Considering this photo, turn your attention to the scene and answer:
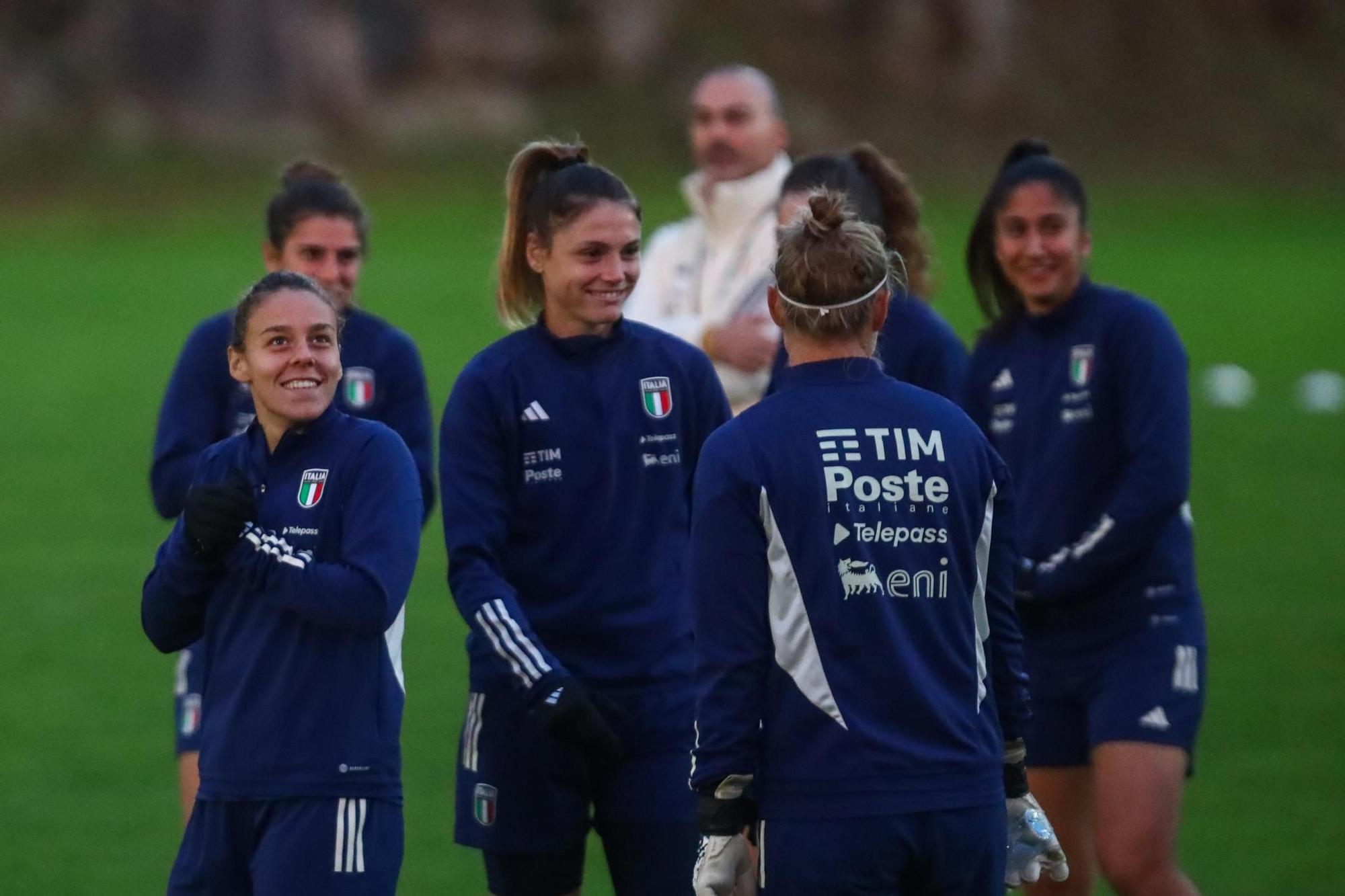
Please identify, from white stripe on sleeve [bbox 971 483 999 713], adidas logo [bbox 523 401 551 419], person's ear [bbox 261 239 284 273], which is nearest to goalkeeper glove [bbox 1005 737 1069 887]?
white stripe on sleeve [bbox 971 483 999 713]

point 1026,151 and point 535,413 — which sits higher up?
point 1026,151

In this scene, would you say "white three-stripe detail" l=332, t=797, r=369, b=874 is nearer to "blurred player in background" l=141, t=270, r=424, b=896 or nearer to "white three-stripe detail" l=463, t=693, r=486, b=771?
"blurred player in background" l=141, t=270, r=424, b=896

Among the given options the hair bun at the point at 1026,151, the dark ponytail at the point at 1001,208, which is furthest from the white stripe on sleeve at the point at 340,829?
the hair bun at the point at 1026,151

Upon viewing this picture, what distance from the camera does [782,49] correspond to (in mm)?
44781

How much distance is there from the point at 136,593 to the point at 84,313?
11865mm

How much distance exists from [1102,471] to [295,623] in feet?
8.08

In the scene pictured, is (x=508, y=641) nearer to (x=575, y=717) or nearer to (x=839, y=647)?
(x=575, y=717)

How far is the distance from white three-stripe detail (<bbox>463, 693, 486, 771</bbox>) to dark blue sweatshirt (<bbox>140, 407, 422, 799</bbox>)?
0.52 meters

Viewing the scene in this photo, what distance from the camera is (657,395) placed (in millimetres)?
5047

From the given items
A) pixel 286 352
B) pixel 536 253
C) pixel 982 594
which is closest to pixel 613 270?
pixel 536 253

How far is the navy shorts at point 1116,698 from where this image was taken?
18.0 ft

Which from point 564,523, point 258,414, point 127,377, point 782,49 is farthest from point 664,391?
point 782,49

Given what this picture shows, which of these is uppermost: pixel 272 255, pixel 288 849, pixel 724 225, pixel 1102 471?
pixel 724 225

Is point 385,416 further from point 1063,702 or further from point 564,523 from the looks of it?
point 1063,702
